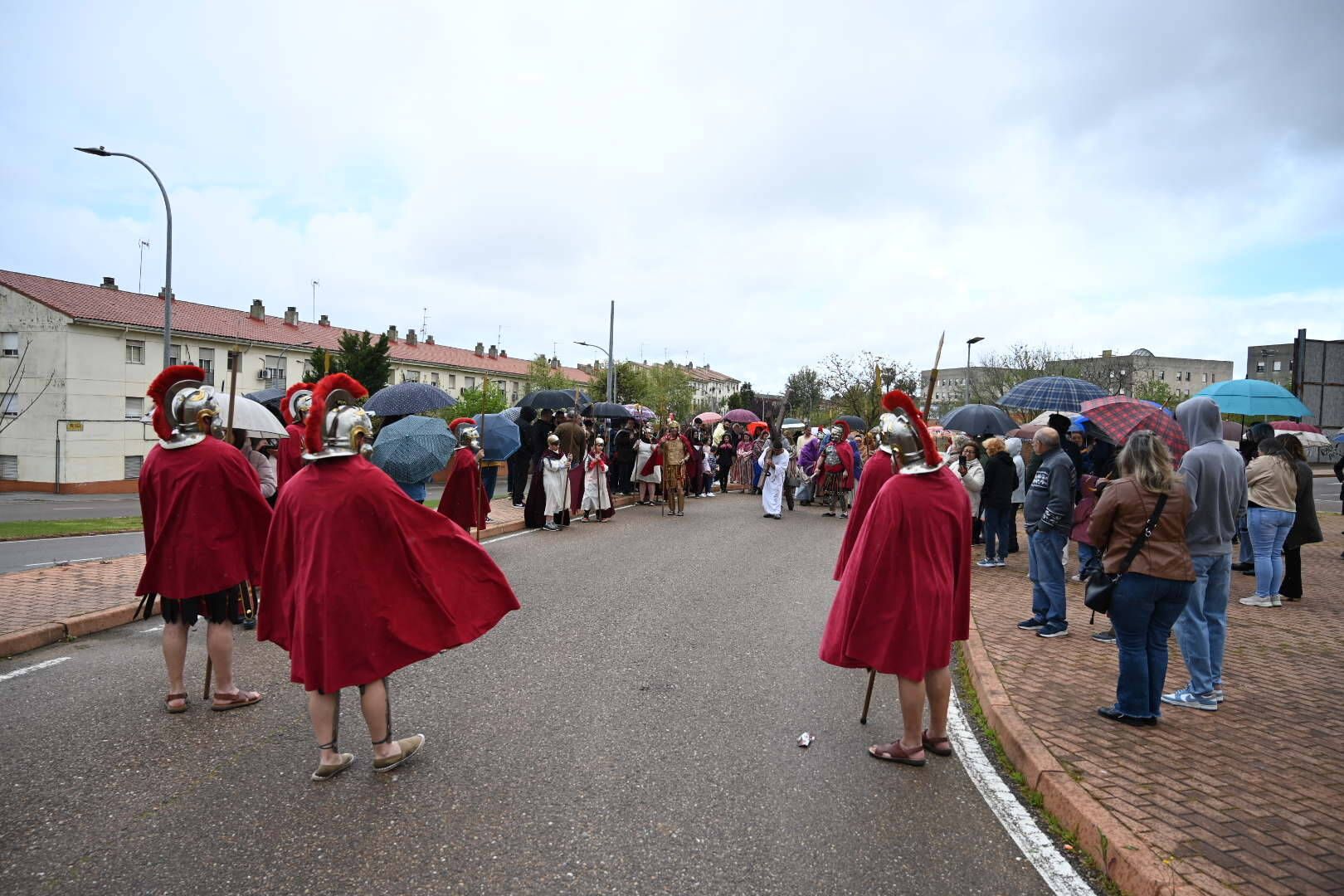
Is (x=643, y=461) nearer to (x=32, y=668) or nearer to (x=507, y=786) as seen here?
(x=32, y=668)

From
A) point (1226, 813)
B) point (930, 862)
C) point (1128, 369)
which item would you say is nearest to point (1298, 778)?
point (1226, 813)

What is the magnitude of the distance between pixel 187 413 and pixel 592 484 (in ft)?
37.3

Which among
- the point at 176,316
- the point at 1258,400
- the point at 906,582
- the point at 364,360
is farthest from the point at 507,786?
the point at 176,316

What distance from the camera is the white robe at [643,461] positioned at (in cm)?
1958

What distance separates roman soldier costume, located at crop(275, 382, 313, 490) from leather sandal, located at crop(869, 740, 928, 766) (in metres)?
4.17

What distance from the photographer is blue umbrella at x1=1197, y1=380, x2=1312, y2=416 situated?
31.8 feet

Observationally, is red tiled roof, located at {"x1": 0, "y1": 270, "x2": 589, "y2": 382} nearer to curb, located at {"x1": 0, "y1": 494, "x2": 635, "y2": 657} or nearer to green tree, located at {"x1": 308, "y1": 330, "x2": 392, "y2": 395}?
green tree, located at {"x1": 308, "y1": 330, "x2": 392, "y2": 395}

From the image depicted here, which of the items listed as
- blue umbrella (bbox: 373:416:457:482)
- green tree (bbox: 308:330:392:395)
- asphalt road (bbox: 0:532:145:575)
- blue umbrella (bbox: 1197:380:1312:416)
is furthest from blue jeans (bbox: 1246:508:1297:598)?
green tree (bbox: 308:330:392:395)

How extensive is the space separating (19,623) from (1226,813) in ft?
27.1

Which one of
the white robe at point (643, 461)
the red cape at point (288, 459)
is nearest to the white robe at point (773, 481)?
the white robe at point (643, 461)

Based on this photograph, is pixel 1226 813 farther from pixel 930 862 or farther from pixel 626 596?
pixel 626 596

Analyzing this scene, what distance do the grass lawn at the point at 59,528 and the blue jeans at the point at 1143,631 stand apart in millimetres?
16980

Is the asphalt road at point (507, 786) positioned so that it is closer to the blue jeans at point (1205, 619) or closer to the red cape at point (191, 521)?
the red cape at point (191, 521)

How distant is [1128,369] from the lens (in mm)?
51094
